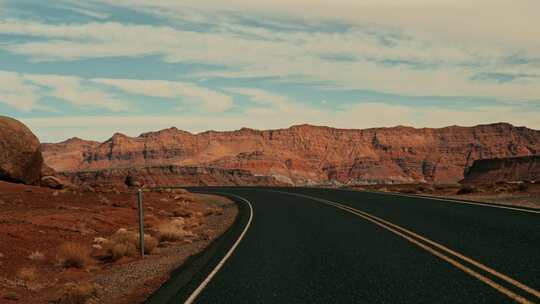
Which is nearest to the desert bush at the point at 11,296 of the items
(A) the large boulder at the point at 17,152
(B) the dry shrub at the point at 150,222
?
(B) the dry shrub at the point at 150,222

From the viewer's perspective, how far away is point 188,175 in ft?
347

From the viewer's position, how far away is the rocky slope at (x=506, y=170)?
10756 centimetres

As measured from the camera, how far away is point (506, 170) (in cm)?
11281

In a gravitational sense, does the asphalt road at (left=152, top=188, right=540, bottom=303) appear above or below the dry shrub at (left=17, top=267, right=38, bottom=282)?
above

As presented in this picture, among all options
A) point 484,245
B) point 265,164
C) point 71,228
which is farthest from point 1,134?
point 265,164

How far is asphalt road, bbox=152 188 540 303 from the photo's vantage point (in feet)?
23.5

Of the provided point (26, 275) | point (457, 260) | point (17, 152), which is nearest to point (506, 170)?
point (17, 152)

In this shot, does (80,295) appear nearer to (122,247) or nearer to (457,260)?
(122,247)

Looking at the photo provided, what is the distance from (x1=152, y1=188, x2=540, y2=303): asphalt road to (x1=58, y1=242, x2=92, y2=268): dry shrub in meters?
3.74

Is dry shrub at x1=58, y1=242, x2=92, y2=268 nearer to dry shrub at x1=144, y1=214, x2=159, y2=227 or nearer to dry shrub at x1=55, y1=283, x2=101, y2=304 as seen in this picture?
dry shrub at x1=55, y1=283, x2=101, y2=304

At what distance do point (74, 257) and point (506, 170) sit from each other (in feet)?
375

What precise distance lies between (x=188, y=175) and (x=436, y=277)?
99655 mm

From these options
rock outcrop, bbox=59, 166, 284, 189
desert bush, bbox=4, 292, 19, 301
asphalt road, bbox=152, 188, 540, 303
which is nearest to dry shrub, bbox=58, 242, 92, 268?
desert bush, bbox=4, 292, 19, 301

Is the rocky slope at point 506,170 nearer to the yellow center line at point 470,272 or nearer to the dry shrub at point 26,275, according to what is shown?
the yellow center line at point 470,272
